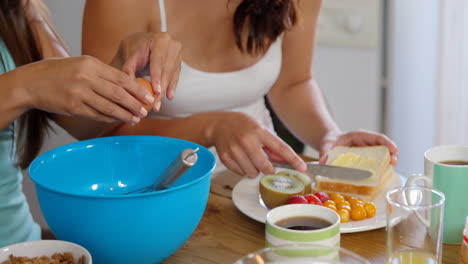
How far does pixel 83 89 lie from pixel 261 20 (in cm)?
74

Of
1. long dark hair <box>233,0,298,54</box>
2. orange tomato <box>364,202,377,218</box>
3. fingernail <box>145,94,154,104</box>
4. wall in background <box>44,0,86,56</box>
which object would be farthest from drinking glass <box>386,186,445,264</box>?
wall in background <box>44,0,86,56</box>

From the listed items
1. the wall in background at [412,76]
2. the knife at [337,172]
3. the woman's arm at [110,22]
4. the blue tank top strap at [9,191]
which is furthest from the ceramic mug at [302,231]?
the wall in background at [412,76]

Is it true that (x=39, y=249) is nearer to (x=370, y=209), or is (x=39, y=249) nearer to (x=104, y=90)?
(x=104, y=90)

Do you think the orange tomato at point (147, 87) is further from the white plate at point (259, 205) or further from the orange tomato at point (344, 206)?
the orange tomato at point (344, 206)

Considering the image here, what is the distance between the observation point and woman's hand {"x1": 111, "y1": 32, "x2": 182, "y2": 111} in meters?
0.99

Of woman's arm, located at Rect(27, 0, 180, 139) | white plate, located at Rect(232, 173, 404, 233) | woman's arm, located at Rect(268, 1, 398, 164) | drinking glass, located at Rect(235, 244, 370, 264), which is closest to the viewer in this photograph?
drinking glass, located at Rect(235, 244, 370, 264)

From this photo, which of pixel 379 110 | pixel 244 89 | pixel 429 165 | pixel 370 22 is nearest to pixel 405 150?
pixel 379 110

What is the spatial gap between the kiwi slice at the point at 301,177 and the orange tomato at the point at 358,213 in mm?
125

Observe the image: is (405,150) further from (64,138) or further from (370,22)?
(64,138)

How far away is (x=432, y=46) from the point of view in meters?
2.73

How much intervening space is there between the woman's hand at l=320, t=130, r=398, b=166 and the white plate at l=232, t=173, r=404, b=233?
67 millimetres

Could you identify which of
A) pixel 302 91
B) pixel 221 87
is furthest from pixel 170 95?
pixel 302 91

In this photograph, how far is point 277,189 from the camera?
1.05 metres

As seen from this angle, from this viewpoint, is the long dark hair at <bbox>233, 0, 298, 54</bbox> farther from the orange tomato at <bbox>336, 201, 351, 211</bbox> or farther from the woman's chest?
the orange tomato at <bbox>336, 201, 351, 211</bbox>
